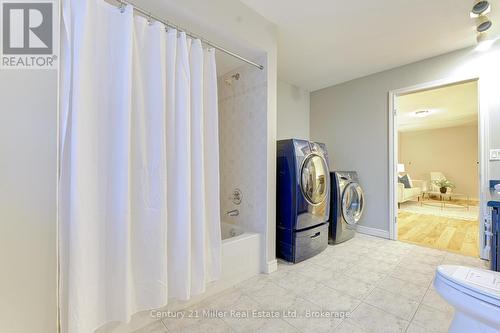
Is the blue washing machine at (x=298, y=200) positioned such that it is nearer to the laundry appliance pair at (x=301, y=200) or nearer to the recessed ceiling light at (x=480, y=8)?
the laundry appliance pair at (x=301, y=200)

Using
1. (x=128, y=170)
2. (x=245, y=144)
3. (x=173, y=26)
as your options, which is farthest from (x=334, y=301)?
(x=173, y=26)

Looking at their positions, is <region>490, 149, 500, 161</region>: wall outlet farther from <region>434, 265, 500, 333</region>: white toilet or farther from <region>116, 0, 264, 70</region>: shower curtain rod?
<region>116, 0, 264, 70</region>: shower curtain rod

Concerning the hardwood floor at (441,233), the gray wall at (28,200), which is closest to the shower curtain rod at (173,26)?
the gray wall at (28,200)

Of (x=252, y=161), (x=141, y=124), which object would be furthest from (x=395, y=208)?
(x=141, y=124)

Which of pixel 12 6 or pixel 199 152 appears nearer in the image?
pixel 12 6

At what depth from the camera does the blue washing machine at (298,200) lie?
7.14 feet

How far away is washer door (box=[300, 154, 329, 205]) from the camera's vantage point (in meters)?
2.26

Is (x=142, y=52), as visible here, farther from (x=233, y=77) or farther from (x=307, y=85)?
(x=307, y=85)

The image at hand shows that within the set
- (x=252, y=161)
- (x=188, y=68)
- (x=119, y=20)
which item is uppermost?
(x=119, y=20)

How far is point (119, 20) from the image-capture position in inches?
45.4

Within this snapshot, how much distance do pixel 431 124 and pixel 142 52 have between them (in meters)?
8.48

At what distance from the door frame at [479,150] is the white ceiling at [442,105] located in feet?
1.41

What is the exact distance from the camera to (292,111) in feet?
11.7

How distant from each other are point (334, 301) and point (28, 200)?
1933 mm
